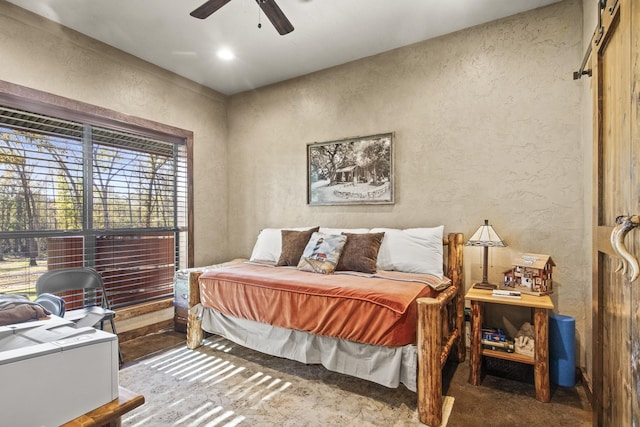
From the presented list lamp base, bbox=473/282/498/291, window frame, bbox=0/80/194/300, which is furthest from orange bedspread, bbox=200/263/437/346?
window frame, bbox=0/80/194/300

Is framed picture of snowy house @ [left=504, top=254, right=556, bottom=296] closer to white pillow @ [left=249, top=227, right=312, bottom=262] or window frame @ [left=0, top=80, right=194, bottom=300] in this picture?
white pillow @ [left=249, top=227, right=312, bottom=262]

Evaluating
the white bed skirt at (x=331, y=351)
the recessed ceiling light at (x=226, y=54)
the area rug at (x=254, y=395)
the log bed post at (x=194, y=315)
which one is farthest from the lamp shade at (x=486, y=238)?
the recessed ceiling light at (x=226, y=54)

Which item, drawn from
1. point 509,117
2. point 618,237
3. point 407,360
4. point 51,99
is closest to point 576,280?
point 509,117

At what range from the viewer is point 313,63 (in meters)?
3.47

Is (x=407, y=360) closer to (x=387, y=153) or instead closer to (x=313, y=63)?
(x=387, y=153)

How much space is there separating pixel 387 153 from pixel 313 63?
4.12ft

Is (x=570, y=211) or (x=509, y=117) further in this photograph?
(x=509, y=117)

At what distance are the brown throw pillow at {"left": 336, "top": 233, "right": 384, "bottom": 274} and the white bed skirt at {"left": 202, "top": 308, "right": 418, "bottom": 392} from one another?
2.22 feet

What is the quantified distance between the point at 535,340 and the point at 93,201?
146 inches

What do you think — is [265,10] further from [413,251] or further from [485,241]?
[485,241]

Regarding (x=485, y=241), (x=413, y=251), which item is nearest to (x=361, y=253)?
(x=413, y=251)

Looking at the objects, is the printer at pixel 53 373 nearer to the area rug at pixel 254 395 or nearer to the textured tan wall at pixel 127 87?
the area rug at pixel 254 395

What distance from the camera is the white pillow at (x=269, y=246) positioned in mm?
3445

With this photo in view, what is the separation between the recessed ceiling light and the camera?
128 inches
